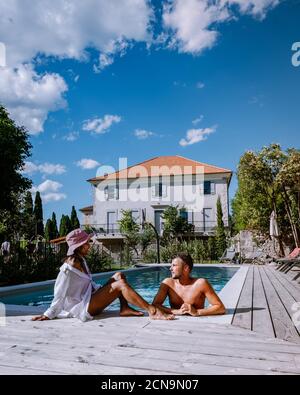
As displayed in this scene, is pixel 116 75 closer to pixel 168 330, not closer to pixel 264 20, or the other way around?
pixel 264 20

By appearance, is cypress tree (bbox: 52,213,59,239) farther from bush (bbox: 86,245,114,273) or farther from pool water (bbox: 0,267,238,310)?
bush (bbox: 86,245,114,273)

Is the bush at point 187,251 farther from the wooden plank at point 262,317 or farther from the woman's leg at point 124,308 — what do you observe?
the woman's leg at point 124,308

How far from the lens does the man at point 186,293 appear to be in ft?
13.3

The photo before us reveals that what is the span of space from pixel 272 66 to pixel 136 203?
26.3m

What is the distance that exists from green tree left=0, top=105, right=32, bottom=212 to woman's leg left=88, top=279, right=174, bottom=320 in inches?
589

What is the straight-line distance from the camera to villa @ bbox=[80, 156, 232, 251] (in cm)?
3506

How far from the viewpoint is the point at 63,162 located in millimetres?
14734

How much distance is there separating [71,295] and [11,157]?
15020mm

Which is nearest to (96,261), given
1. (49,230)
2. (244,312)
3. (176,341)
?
(244,312)

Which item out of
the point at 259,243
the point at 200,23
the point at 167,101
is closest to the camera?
the point at 200,23

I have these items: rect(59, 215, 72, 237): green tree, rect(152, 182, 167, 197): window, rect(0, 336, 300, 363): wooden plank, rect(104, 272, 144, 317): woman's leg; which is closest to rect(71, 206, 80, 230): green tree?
rect(59, 215, 72, 237): green tree

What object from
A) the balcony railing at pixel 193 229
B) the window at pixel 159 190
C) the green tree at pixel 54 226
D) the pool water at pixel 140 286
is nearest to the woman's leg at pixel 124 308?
the pool water at pixel 140 286

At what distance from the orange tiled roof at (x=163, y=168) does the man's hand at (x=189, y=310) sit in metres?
32.1
